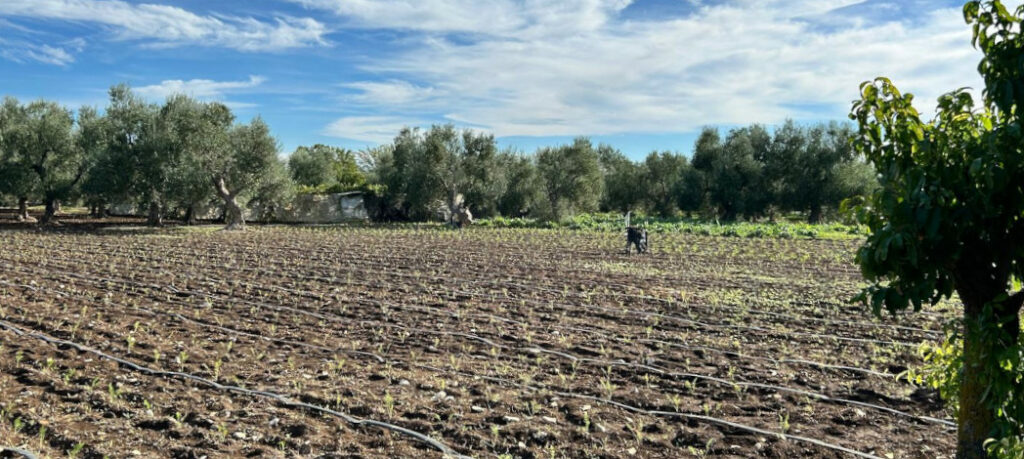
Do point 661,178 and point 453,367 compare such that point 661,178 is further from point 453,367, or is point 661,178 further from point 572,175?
point 453,367

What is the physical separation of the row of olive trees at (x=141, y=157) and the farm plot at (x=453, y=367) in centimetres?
1974

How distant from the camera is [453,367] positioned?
7.96 metres

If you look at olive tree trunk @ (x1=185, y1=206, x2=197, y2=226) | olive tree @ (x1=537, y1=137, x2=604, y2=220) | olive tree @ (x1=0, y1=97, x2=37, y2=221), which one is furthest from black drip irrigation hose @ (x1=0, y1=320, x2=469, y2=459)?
olive tree @ (x1=537, y1=137, x2=604, y2=220)

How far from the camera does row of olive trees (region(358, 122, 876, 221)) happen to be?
44500 mm

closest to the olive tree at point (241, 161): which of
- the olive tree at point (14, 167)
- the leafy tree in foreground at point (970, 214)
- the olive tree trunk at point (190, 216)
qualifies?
the olive tree trunk at point (190, 216)

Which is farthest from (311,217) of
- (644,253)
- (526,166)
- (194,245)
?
(644,253)

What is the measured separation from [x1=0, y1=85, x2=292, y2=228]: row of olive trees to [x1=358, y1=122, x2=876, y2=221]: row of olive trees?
11.2m

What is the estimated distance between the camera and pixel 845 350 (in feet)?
28.9

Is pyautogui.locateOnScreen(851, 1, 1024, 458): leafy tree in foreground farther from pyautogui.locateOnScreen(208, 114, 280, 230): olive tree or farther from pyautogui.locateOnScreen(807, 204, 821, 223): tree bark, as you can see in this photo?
pyautogui.locateOnScreen(807, 204, 821, 223): tree bark

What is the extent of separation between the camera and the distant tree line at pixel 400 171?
34.8m

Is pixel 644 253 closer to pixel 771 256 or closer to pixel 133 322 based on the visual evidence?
pixel 771 256

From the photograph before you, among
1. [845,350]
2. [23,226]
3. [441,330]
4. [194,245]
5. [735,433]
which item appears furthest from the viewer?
[23,226]

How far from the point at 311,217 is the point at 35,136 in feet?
55.8

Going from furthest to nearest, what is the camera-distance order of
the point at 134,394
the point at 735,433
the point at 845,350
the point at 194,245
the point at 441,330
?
the point at 194,245 → the point at 441,330 → the point at 845,350 → the point at 134,394 → the point at 735,433
